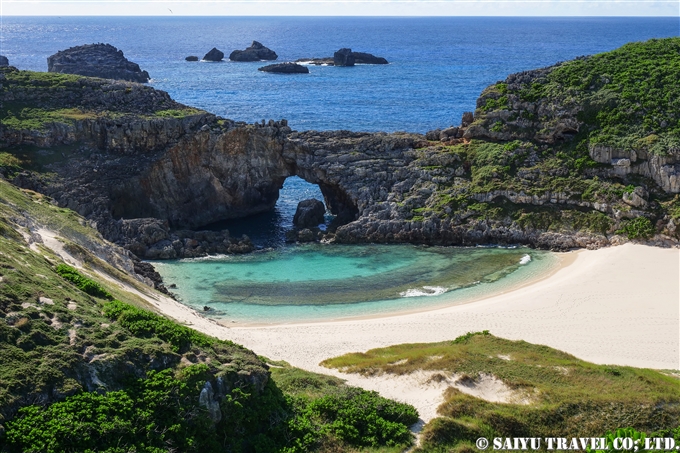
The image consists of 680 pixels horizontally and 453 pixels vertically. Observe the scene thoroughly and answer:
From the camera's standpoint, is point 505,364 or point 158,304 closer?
point 505,364

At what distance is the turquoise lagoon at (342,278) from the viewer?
4434cm

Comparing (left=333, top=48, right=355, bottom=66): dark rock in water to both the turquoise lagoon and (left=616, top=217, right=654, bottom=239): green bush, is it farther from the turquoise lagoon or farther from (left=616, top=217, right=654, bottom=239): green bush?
(left=616, top=217, right=654, bottom=239): green bush

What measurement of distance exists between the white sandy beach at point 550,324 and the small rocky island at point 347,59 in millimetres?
128069

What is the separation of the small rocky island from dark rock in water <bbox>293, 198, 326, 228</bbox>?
4445 inches

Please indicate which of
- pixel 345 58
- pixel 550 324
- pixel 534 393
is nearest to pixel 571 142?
pixel 550 324

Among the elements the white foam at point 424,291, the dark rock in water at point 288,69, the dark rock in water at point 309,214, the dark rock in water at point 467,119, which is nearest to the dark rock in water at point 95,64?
the dark rock in water at point 288,69

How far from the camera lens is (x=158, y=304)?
1496 inches

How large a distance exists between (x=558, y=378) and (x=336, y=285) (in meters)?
21.4

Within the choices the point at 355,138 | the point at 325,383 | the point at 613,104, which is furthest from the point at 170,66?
the point at 325,383

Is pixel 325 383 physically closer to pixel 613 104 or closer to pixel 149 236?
pixel 149 236

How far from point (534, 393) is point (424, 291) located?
19812 millimetres

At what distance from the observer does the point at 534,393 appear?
89.3ft

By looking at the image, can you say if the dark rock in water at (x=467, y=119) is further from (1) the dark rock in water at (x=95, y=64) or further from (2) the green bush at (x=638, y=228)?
(1) the dark rock in water at (x=95, y=64)

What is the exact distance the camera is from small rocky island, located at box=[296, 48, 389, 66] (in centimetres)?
16825
